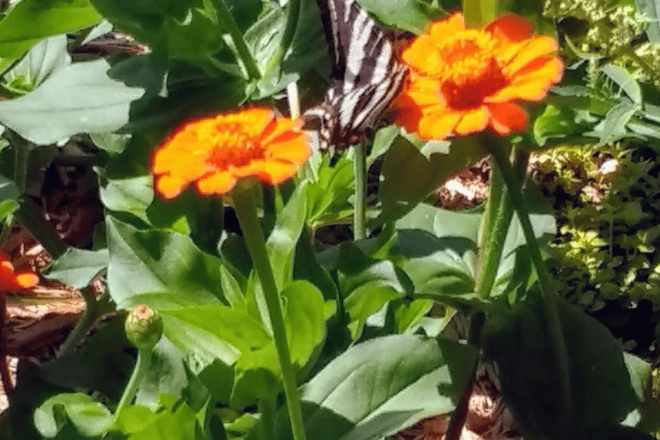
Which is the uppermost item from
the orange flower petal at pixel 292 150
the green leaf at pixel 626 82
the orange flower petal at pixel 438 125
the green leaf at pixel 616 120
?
the orange flower petal at pixel 292 150

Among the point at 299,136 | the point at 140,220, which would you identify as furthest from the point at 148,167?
the point at 299,136

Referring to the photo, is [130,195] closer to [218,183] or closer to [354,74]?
[354,74]

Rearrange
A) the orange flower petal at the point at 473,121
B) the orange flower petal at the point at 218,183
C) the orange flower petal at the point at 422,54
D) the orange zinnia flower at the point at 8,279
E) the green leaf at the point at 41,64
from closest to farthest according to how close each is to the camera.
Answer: the orange flower petal at the point at 218,183 → the orange flower petal at the point at 473,121 → the orange flower petal at the point at 422,54 → the orange zinnia flower at the point at 8,279 → the green leaf at the point at 41,64

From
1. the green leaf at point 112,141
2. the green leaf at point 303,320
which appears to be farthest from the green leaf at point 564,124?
the green leaf at point 112,141

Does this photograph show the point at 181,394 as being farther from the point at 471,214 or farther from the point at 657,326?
the point at 657,326

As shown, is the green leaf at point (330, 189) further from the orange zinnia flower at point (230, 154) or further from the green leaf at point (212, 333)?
the orange zinnia flower at point (230, 154)

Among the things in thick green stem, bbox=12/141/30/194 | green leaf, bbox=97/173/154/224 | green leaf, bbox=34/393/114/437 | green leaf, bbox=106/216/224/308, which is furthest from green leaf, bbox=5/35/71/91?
green leaf, bbox=34/393/114/437

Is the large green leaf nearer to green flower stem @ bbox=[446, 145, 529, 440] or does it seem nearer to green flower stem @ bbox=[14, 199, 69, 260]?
green flower stem @ bbox=[446, 145, 529, 440]

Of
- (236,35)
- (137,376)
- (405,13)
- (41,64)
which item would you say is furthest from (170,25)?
(41,64)
